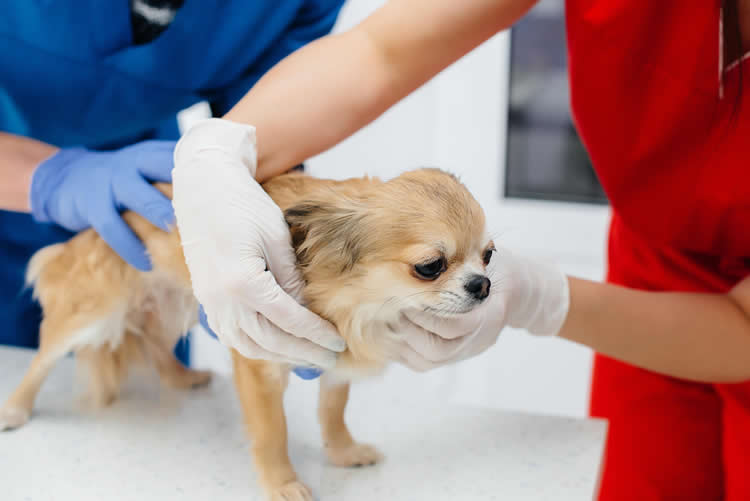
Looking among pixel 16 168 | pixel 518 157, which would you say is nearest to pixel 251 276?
pixel 16 168

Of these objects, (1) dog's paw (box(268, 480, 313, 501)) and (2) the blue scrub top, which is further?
(2) the blue scrub top

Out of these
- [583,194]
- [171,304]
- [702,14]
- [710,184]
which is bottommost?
[583,194]

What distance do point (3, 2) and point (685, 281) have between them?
46.3 inches

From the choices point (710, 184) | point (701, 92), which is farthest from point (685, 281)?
point (701, 92)

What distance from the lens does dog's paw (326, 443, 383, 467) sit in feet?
3.46

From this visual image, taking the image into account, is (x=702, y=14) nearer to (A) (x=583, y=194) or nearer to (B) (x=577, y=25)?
(B) (x=577, y=25)

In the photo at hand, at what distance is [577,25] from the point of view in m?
1.11

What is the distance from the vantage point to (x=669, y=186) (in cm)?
114

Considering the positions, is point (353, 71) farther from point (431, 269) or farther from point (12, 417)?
point (12, 417)

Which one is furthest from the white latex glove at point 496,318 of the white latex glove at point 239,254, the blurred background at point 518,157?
the blurred background at point 518,157

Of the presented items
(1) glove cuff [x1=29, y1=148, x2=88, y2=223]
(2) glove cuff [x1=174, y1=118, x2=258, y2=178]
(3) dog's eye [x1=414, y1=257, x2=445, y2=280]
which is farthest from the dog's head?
(1) glove cuff [x1=29, y1=148, x2=88, y2=223]

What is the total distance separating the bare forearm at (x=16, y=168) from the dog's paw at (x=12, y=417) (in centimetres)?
33

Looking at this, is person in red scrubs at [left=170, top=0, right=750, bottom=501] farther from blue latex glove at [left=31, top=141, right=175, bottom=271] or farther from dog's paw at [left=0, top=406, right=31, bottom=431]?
dog's paw at [left=0, top=406, right=31, bottom=431]

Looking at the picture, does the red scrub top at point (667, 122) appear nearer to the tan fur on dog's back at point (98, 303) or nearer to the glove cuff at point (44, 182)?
the tan fur on dog's back at point (98, 303)
